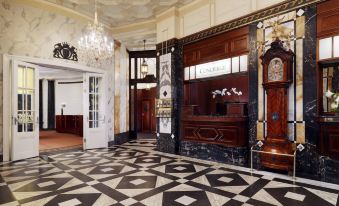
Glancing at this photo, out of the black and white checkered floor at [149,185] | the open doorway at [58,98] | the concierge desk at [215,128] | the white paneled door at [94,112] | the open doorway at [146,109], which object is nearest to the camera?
the black and white checkered floor at [149,185]

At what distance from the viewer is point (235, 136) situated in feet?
14.6

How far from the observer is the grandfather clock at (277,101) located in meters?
3.69

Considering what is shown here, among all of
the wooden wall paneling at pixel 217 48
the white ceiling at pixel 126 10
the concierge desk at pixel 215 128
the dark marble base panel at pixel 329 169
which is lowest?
the dark marble base panel at pixel 329 169

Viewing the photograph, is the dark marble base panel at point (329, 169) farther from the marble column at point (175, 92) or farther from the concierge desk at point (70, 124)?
the concierge desk at point (70, 124)

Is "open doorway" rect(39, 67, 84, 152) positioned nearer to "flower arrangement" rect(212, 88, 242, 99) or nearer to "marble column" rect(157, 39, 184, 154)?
"marble column" rect(157, 39, 184, 154)

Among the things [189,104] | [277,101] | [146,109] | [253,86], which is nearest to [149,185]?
[277,101]

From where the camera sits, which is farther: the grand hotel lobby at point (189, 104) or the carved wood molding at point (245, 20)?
the carved wood molding at point (245, 20)

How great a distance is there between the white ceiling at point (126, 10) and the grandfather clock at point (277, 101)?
2784mm

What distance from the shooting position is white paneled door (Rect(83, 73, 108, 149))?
6465 millimetres

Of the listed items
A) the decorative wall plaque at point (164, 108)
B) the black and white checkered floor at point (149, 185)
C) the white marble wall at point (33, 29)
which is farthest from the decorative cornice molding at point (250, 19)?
the white marble wall at point (33, 29)

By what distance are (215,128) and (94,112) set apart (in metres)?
3.86

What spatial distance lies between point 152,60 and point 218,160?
22.8 feet

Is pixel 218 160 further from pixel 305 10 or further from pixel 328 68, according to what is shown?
pixel 305 10

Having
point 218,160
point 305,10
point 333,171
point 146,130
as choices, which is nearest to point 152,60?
point 146,130
